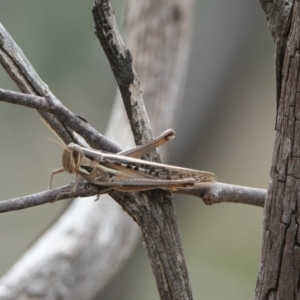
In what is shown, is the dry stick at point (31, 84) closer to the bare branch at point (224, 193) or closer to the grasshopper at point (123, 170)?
the grasshopper at point (123, 170)

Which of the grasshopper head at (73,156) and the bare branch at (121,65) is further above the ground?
the bare branch at (121,65)

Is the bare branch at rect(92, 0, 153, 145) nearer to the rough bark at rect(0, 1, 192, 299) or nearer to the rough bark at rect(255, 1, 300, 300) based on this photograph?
the rough bark at rect(255, 1, 300, 300)

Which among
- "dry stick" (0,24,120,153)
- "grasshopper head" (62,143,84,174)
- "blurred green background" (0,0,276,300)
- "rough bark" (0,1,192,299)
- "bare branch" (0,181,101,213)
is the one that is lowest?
"bare branch" (0,181,101,213)

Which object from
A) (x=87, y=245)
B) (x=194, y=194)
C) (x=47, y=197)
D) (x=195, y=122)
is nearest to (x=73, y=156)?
(x=47, y=197)

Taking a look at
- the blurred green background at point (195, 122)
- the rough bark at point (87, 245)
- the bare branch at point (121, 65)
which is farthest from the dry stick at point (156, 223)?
the blurred green background at point (195, 122)

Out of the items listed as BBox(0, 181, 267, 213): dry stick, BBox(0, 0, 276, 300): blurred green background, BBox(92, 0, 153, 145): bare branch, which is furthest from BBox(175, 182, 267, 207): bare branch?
BBox(0, 0, 276, 300): blurred green background

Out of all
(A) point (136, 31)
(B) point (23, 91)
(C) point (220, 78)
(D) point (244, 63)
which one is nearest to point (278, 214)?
(B) point (23, 91)
